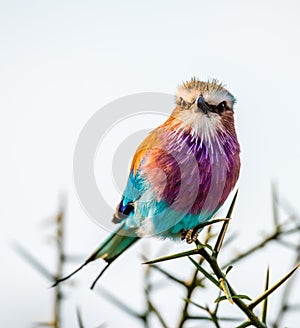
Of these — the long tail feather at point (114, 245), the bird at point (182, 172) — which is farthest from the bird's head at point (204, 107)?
the long tail feather at point (114, 245)

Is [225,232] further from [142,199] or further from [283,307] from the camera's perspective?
[142,199]

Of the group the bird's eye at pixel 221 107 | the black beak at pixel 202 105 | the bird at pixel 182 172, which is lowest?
the bird at pixel 182 172

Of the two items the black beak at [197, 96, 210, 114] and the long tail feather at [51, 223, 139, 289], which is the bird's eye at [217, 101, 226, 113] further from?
the long tail feather at [51, 223, 139, 289]

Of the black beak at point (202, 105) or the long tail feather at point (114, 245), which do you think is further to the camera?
the black beak at point (202, 105)

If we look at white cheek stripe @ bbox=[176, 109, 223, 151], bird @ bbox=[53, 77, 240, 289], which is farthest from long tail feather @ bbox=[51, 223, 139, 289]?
white cheek stripe @ bbox=[176, 109, 223, 151]

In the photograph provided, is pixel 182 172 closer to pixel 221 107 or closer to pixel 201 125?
pixel 201 125

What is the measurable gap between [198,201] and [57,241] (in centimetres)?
88

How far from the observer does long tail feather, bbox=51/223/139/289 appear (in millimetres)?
2855

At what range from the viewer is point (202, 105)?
3.05 m

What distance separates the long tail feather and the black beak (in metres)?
0.74

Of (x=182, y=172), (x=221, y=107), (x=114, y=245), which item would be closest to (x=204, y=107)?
(x=221, y=107)

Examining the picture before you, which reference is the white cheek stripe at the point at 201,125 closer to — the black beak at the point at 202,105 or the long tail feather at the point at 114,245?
the black beak at the point at 202,105

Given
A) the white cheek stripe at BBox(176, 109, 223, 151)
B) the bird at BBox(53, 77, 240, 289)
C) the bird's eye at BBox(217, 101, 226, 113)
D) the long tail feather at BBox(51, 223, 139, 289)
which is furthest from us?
the bird's eye at BBox(217, 101, 226, 113)

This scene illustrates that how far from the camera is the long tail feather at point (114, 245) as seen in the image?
2.86 metres
